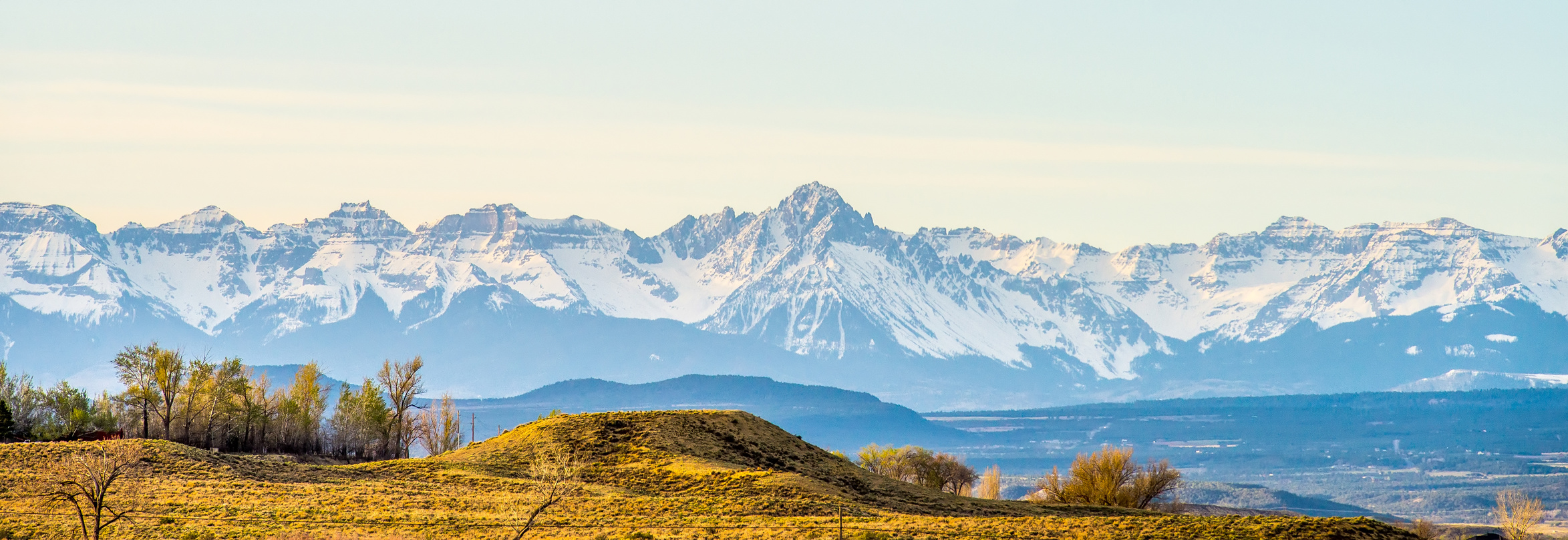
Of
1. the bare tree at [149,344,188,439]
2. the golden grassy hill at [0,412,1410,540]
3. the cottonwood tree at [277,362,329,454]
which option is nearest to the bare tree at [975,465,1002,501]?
the golden grassy hill at [0,412,1410,540]

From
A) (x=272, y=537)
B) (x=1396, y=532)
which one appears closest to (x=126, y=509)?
(x=272, y=537)

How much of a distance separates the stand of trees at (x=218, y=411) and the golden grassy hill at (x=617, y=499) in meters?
22.0

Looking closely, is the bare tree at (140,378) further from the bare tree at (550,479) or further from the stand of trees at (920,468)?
the stand of trees at (920,468)

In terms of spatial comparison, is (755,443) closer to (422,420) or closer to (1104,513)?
(1104,513)

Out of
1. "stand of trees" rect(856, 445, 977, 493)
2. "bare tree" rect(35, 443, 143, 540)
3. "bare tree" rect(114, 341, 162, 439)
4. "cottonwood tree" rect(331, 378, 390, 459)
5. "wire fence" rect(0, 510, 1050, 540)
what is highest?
"bare tree" rect(114, 341, 162, 439)

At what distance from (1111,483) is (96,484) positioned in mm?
77910

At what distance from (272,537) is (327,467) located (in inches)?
1444

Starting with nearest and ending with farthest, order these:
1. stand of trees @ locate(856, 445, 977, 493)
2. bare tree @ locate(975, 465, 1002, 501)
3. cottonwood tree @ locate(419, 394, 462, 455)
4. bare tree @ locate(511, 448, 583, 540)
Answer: bare tree @ locate(511, 448, 583, 540) < stand of trees @ locate(856, 445, 977, 493) < cottonwood tree @ locate(419, 394, 462, 455) < bare tree @ locate(975, 465, 1002, 501)

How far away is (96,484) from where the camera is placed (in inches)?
3578

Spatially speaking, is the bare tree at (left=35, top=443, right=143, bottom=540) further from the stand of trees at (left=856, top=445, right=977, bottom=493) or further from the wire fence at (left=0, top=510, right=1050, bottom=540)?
the stand of trees at (left=856, top=445, right=977, bottom=493)

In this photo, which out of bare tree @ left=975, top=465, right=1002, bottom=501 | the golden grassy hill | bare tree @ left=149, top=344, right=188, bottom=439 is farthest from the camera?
bare tree @ left=975, top=465, right=1002, bottom=501

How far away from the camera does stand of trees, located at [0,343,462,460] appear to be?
140m

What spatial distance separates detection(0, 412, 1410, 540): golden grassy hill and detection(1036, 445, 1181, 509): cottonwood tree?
21420 mm

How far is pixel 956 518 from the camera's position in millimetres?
94688
